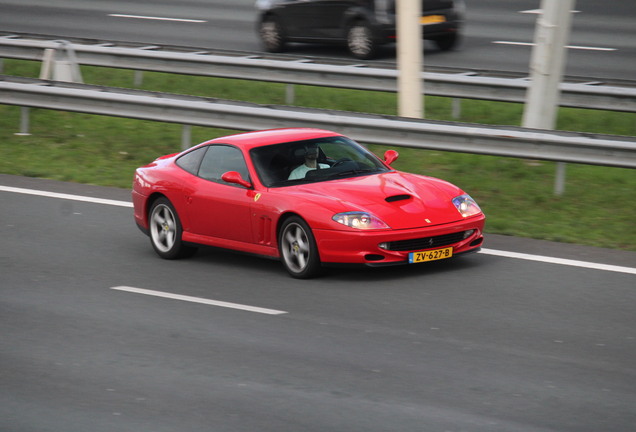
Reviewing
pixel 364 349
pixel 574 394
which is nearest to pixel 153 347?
pixel 364 349

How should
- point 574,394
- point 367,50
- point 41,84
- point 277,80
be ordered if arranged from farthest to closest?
point 367,50, point 277,80, point 41,84, point 574,394

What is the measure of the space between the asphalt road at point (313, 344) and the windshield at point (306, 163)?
87cm

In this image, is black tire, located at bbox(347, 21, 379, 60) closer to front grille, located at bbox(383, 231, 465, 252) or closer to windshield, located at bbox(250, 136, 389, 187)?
windshield, located at bbox(250, 136, 389, 187)

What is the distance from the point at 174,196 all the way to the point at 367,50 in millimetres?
11334

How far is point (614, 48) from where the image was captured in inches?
931

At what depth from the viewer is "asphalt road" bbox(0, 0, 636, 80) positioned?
74.1 feet

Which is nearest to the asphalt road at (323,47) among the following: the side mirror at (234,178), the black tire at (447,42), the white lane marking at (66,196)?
the black tire at (447,42)

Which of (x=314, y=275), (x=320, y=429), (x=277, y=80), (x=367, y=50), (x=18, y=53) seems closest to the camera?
(x=320, y=429)

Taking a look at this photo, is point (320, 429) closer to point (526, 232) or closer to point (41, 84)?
point (526, 232)

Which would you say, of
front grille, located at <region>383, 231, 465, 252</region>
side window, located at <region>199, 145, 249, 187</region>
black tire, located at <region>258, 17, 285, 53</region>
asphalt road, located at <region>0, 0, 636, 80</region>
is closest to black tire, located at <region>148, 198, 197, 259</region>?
side window, located at <region>199, 145, 249, 187</region>

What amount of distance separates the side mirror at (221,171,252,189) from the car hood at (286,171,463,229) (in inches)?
20.4

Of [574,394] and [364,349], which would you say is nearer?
[574,394]

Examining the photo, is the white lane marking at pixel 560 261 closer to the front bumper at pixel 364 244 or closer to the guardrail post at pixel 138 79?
the front bumper at pixel 364 244

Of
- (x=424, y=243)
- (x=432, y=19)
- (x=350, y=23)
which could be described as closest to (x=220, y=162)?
(x=424, y=243)
